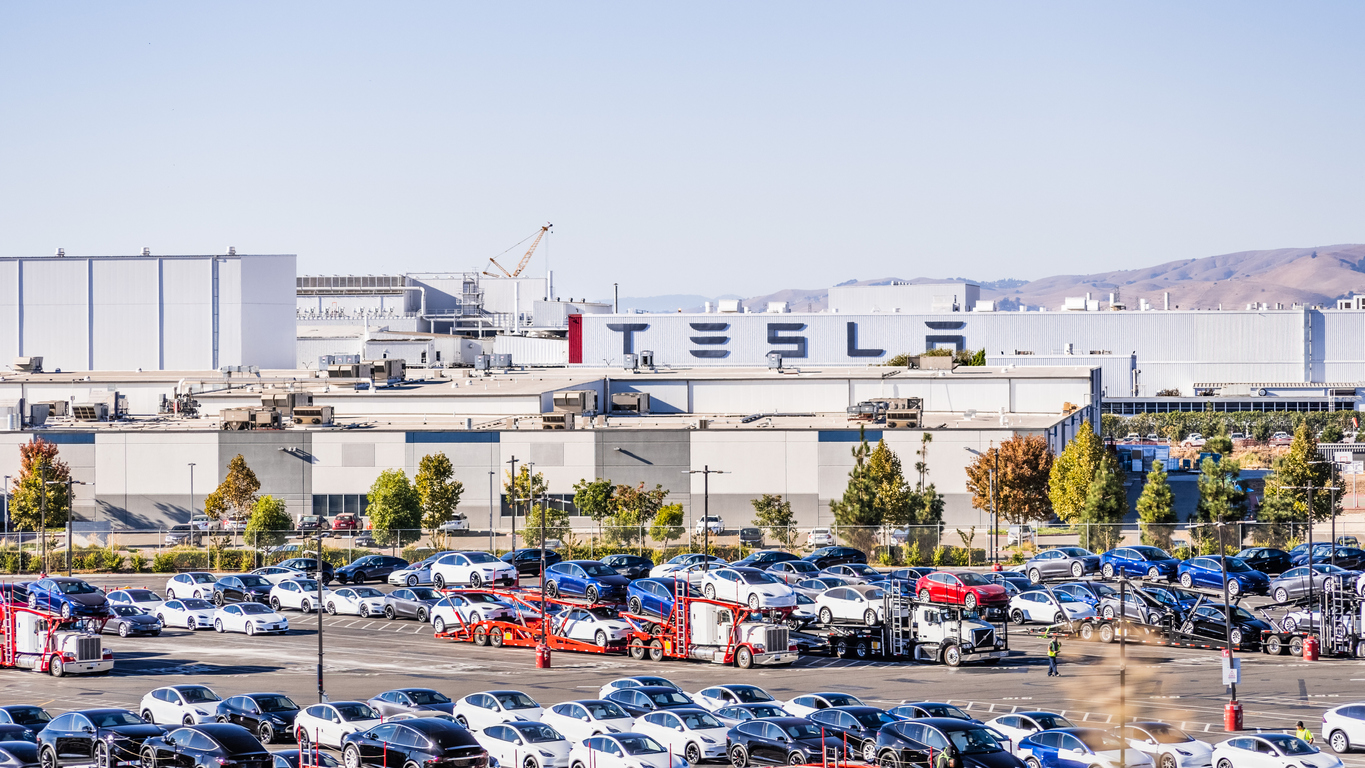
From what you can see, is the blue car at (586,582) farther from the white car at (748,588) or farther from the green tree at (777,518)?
the green tree at (777,518)

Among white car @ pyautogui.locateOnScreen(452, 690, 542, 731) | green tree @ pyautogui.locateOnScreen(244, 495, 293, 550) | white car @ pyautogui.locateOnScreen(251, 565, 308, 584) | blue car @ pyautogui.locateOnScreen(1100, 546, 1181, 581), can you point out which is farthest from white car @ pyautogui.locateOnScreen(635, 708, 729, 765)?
green tree @ pyautogui.locateOnScreen(244, 495, 293, 550)

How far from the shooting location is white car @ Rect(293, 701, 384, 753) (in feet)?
111

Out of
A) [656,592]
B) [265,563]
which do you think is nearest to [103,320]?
[265,563]

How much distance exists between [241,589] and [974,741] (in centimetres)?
3635

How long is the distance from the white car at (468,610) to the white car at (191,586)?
11224 mm

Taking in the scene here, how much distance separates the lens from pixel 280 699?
37.4 m

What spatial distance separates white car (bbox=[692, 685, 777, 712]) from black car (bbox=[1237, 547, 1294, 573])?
3225 cm

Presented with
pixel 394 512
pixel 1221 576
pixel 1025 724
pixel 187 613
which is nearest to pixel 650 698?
pixel 1025 724

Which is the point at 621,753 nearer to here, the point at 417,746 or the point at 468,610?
the point at 417,746

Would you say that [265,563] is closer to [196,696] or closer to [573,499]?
[573,499]

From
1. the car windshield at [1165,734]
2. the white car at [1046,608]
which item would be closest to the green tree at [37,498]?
the white car at [1046,608]

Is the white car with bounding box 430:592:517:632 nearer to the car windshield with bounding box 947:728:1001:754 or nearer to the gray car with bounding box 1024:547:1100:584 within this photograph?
the gray car with bounding box 1024:547:1100:584

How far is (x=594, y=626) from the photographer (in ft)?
162

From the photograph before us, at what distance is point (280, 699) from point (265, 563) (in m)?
36.8
